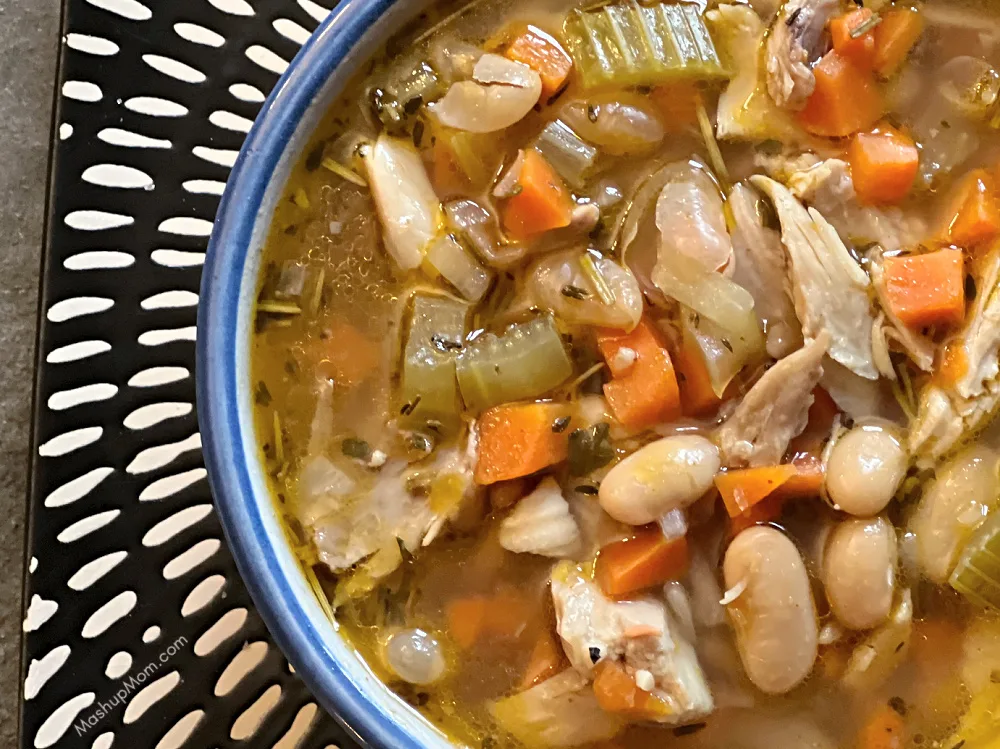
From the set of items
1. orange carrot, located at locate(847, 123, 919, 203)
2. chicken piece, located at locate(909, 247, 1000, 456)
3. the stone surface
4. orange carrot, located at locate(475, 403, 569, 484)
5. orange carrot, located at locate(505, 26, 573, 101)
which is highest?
orange carrot, located at locate(505, 26, 573, 101)

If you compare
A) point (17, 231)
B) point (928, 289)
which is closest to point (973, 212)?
point (928, 289)

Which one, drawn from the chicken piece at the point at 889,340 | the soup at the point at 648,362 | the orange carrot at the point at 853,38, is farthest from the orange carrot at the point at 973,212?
the orange carrot at the point at 853,38

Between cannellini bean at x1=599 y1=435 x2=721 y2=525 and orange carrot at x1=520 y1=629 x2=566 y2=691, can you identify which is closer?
cannellini bean at x1=599 y1=435 x2=721 y2=525

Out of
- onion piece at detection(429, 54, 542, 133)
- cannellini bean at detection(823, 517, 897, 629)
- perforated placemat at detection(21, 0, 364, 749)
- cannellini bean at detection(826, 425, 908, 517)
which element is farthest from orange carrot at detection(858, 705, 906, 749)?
onion piece at detection(429, 54, 542, 133)

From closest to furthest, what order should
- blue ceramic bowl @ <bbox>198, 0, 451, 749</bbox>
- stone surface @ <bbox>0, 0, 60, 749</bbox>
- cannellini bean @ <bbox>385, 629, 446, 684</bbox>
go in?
blue ceramic bowl @ <bbox>198, 0, 451, 749</bbox>
cannellini bean @ <bbox>385, 629, 446, 684</bbox>
stone surface @ <bbox>0, 0, 60, 749</bbox>

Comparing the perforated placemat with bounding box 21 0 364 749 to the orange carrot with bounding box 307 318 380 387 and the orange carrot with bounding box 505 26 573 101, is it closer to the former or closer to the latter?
the orange carrot with bounding box 307 318 380 387

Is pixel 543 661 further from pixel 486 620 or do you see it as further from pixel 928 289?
pixel 928 289

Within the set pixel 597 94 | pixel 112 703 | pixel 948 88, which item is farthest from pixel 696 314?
pixel 112 703
